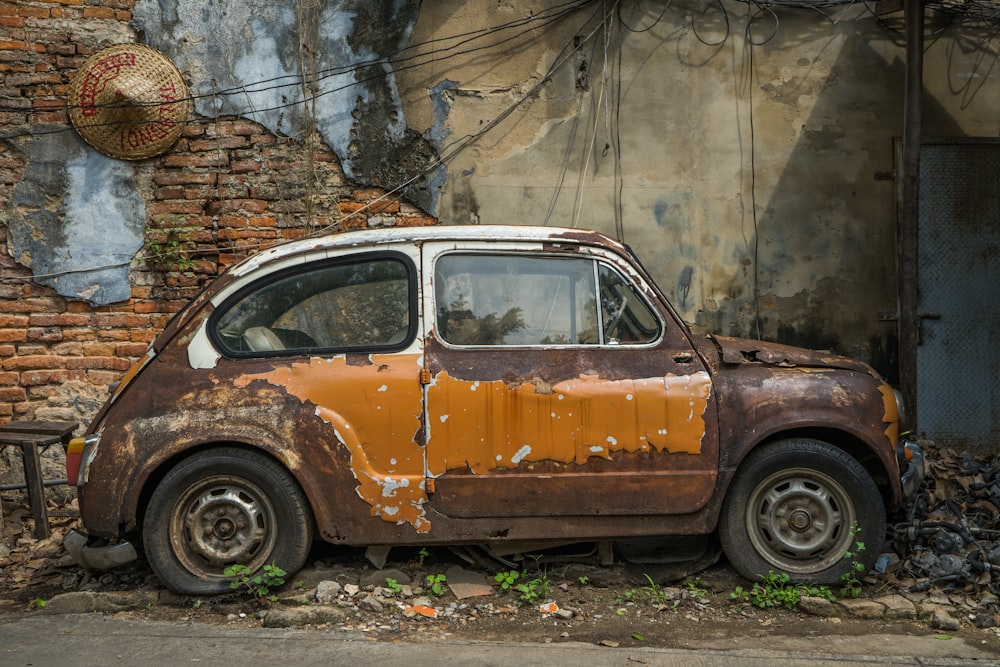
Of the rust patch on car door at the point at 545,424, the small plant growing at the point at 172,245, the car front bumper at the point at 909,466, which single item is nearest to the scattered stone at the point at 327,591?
the rust patch on car door at the point at 545,424

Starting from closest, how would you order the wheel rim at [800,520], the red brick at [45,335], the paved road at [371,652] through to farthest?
the paved road at [371,652] < the wheel rim at [800,520] < the red brick at [45,335]

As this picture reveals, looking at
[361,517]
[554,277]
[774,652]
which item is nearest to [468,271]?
[554,277]

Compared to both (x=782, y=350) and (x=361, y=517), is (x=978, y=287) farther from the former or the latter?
(x=361, y=517)

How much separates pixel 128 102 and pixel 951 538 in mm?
6246

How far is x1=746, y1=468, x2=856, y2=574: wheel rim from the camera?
15.9ft

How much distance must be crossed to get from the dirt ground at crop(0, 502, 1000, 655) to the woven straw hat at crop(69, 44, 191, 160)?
336 centimetres

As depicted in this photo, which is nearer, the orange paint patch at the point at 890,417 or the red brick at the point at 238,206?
the orange paint patch at the point at 890,417

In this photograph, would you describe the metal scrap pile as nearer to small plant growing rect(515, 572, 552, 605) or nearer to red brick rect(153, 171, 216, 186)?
small plant growing rect(515, 572, 552, 605)

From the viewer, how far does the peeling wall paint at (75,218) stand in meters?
7.07

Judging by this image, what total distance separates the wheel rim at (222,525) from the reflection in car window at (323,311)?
72 cm

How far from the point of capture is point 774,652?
4.20 metres

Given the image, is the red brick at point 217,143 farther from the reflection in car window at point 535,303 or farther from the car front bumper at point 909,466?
the car front bumper at point 909,466

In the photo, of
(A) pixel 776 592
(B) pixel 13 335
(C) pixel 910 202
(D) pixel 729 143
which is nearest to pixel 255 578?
(A) pixel 776 592

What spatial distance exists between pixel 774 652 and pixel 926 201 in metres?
4.63
